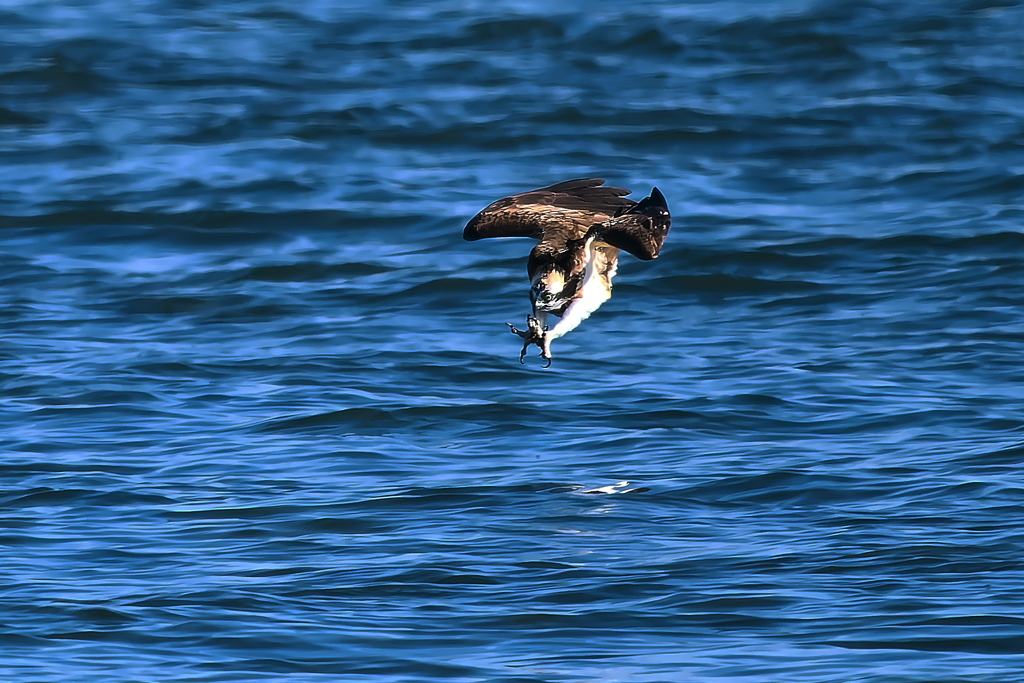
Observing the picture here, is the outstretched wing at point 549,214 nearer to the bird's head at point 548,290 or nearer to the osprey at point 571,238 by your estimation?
the osprey at point 571,238

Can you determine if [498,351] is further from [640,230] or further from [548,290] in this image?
[548,290]

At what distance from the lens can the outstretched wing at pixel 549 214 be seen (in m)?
7.19

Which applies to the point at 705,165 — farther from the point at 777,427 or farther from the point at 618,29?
the point at 777,427

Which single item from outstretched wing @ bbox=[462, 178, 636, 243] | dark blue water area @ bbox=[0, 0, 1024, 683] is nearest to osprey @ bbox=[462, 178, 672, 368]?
outstretched wing @ bbox=[462, 178, 636, 243]

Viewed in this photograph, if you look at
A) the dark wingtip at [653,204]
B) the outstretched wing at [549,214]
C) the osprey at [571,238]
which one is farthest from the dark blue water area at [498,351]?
the dark wingtip at [653,204]

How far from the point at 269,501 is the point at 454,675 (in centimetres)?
208

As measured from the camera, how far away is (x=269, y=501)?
812cm

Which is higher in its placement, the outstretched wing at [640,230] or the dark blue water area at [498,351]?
the outstretched wing at [640,230]

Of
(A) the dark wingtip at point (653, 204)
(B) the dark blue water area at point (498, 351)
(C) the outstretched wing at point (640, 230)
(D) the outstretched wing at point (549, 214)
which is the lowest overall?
(B) the dark blue water area at point (498, 351)

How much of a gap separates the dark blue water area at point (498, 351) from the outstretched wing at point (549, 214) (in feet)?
4.21

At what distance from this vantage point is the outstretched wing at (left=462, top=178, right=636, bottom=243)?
283 inches

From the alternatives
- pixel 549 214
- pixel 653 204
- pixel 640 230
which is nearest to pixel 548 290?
pixel 640 230

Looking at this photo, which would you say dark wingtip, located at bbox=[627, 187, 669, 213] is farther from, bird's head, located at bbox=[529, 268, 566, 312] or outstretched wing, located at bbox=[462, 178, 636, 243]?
bird's head, located at bbox=[529, 268, 566, 312]

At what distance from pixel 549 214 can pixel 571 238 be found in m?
0.53
